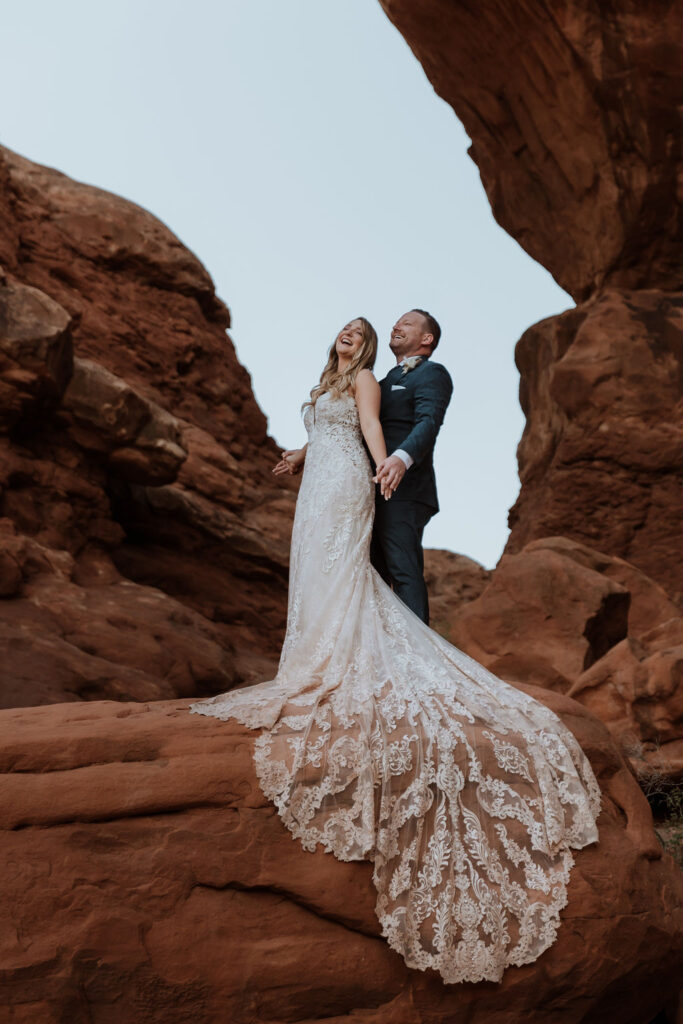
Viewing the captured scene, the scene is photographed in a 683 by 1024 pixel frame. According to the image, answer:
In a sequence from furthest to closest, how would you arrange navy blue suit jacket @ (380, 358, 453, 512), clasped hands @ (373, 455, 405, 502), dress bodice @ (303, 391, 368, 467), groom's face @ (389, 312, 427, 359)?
groom's face @ (389, 312, 427, 359) → dress bodice @ (303, 391, 368, 467) → navy blue suit jacket @ (380, 358, 453, 512) → clasped hands @ (373, 455, 405, 502)

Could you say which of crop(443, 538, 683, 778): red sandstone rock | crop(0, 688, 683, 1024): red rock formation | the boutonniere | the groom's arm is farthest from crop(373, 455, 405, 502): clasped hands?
crop(443, 538, 683, 778): red sandstone rock

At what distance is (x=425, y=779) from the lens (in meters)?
3.95

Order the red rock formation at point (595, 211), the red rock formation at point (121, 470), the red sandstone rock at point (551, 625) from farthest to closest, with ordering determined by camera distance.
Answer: the red rock formation at point (595, 211), the red sandstone rock at point (551, 625), the red rock formation at point (121, 470)

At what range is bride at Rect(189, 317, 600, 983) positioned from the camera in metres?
3.78

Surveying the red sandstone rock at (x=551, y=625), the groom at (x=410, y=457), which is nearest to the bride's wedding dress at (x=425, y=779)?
the groom at (x=410, y=457)

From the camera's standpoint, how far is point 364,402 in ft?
16.9

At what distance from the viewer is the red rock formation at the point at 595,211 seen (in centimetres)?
1180


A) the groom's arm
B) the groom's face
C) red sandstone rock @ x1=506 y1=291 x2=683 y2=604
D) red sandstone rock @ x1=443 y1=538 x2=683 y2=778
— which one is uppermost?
red sandstone rock @ x1=506 y1=291 x2=683 y2=604

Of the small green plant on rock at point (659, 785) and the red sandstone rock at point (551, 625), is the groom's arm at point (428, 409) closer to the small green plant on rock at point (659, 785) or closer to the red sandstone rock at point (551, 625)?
the small green plant on rock at point (659, 785)

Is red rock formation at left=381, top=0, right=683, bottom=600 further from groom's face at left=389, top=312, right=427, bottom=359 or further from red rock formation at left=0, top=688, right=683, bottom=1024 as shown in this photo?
red rock formation at left=0, top=688, right=683, bottom=1024

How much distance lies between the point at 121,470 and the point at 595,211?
7.29 metres

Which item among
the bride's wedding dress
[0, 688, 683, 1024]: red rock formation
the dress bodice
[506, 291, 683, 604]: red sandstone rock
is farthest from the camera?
[506, 291, 683, 604]: red sandstone rock

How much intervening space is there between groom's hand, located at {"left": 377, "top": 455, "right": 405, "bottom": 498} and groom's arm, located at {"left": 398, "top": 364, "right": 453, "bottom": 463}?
0.11 meters

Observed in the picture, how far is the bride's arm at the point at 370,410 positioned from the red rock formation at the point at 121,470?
3.83 meters
